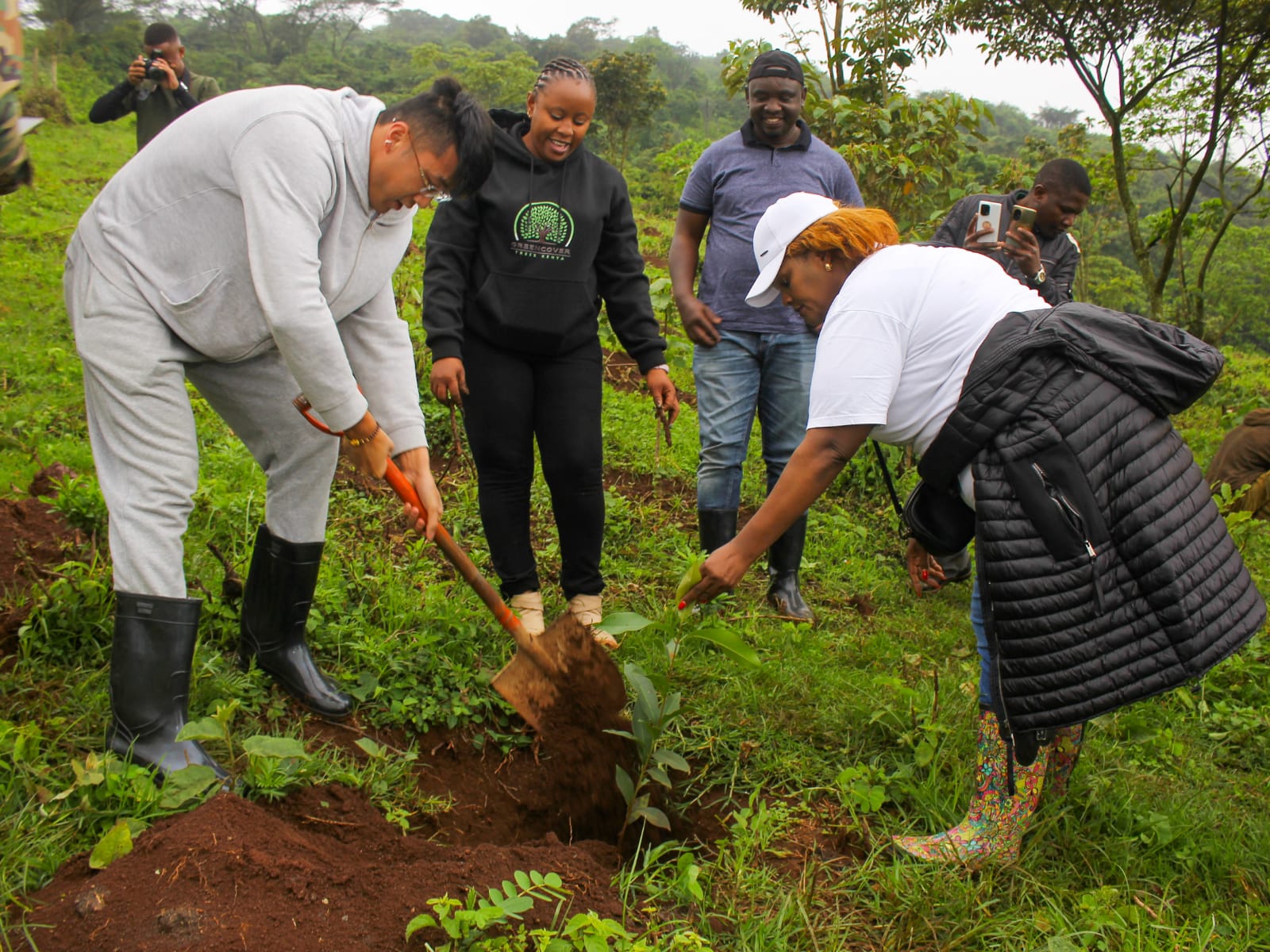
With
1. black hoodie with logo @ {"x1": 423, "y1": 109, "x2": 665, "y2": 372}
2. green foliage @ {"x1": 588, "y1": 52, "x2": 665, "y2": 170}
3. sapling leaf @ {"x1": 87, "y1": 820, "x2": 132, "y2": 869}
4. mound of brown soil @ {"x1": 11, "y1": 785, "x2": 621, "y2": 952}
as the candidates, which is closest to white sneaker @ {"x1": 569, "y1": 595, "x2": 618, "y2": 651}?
black hoodie with logo @ {"x1": 423, "y1": 109, "x2": 665, "y2": 372}

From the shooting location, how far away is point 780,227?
2303 millimetres

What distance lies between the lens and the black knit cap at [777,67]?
3.45 meters

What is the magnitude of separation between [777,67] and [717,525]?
5.51ft

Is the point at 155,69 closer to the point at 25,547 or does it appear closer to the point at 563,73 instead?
the point at 25,547

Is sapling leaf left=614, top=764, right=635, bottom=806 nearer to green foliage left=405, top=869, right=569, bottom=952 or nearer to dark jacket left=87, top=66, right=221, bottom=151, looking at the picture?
green foliage left=405, top=869, right=569, bottom=952

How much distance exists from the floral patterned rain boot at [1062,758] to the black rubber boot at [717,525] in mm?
1440

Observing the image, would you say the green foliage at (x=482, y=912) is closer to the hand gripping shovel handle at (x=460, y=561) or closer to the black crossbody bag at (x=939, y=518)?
the hand gripping shovel handle at (x=460, y=561)

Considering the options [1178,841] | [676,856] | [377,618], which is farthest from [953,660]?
[377,618]

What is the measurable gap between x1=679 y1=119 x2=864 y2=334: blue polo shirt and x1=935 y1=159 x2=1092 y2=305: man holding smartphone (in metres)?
0.51

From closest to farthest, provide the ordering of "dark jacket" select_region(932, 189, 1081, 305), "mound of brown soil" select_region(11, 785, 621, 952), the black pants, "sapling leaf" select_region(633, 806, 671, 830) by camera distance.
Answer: "mound of brown soil" select_region(11, 785, 621, 952) → "sapling leaf" select_region(633, 806, 671, 830) → the black pants → "dark jacket" select_region(932, 189, 1081, 305)

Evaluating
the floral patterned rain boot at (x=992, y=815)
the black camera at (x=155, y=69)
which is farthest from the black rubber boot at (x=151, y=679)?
the black camera at (x=155, y=69)

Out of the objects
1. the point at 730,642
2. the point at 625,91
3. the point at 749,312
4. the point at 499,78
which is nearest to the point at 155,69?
the point at 749,312

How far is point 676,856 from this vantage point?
8.25ft

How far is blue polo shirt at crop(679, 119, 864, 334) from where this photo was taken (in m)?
3.48
